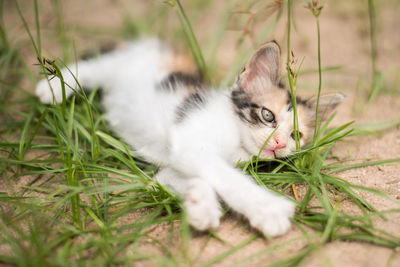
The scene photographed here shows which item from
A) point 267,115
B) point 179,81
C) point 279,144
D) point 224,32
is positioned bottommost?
point 279,144

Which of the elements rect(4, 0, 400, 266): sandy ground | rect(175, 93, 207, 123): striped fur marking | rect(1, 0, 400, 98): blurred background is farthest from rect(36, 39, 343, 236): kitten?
rect(1, 0, 400, 98): blurred background

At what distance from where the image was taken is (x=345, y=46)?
3113 millimetres

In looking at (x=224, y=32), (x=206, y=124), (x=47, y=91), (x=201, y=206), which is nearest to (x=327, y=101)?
(x=206, y=124)

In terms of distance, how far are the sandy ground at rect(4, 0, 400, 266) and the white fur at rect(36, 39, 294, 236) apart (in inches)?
4.3

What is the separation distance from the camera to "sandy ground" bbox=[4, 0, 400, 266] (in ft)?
4.00

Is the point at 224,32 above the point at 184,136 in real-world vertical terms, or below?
above

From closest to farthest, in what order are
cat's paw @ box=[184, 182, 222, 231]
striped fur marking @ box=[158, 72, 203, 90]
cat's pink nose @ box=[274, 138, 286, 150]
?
cat's paw @ box=[184, 182, 222, 231], cat's pink nose @ box=[274, 138, 286, 150], striped fur marking @ box=[158, 72, 203, 90]

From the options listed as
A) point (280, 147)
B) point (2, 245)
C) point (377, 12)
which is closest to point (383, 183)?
point (280, 147)

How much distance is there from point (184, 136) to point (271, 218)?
598mm

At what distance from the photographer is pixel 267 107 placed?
1657 mm

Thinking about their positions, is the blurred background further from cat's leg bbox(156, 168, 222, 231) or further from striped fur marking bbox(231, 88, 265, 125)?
cat's leg bbox(156, 168, 222, 231)

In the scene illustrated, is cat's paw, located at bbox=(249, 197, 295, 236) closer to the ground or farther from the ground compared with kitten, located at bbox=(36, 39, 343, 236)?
closer to the ground

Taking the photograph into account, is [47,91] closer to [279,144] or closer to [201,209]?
[201,209]

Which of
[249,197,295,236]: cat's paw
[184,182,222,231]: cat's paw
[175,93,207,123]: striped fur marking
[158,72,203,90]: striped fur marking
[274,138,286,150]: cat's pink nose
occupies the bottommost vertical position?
[249,197,295,236]: cat's paw
